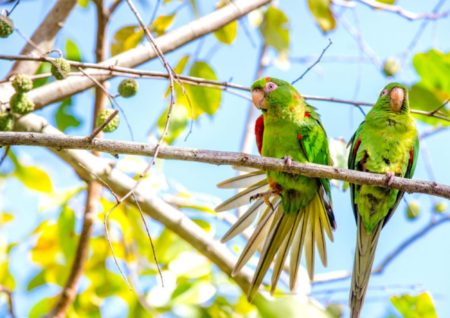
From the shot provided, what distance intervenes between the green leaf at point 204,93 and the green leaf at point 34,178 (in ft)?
3.87

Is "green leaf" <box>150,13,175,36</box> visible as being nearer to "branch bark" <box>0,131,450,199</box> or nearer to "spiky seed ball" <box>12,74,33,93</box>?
"spiky seed ball" <box>12,74,33,93</box>

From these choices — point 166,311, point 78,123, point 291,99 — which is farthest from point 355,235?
point 78,123

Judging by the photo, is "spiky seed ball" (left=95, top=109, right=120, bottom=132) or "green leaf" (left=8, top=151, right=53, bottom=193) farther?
"green leaf" (left=8, top=151, right=53, bottom=193)

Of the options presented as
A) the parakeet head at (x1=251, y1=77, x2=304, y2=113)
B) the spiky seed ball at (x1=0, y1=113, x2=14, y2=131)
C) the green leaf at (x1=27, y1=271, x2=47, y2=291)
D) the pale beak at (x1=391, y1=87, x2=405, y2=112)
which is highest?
the pale beak at (x1=391, y1=87, x2=405, y2=112)

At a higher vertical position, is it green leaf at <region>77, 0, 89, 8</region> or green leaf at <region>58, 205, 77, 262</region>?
green leaf at <region>77, 0, 89, 8</region>

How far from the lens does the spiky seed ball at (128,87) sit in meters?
3.68

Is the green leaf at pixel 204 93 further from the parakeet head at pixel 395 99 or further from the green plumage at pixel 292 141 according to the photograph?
the parakeet head at pixel 395 99

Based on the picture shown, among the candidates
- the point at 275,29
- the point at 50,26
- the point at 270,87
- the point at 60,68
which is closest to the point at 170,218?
the point at 270,87

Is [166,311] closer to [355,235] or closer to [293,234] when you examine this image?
[293,234]

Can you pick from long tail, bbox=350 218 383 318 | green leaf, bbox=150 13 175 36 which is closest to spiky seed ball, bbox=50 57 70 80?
green leaf, bbox=150 13 175 36

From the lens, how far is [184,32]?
14.2ft

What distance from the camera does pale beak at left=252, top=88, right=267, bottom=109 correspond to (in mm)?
4379

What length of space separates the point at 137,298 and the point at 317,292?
1157mm

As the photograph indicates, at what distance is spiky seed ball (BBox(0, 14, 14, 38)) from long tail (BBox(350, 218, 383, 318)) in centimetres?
241
